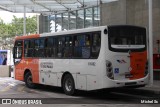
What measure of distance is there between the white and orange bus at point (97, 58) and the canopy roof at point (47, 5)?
522 inches

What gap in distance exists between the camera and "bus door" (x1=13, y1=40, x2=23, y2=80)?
2145cm

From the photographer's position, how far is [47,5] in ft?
112

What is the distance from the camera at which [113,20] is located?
27.7 meters

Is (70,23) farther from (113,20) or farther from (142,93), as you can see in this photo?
(142,93)

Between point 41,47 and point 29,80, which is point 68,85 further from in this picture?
point 29,80

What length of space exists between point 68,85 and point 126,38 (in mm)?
3547

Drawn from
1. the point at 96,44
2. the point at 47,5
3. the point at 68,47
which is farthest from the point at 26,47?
the point at 47,5

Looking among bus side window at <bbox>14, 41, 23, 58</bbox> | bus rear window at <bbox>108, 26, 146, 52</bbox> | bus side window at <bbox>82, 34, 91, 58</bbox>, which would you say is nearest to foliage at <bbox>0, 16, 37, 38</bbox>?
bus side window at <bbox>14, 41, 23, 58</bbox>

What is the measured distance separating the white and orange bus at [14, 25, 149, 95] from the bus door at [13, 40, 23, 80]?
312 cm

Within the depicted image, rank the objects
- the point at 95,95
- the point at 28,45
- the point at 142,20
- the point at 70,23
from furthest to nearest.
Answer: the point at 70,23
the point at 142,20
the point at 28,45
the point at 95,95

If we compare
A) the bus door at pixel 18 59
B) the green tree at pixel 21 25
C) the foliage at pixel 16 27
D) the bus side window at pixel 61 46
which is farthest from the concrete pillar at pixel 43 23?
the green tree at pixel 21 25

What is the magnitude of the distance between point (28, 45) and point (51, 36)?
272 centimetres

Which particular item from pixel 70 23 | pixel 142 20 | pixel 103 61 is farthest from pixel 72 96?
pixel 70 23

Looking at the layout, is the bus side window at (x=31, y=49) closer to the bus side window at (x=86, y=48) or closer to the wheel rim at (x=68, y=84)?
the wheel rim at (x=68, y=84)
